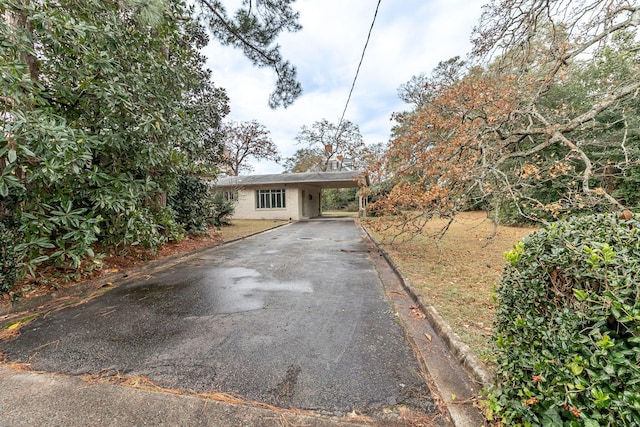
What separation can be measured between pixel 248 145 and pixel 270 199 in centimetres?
854

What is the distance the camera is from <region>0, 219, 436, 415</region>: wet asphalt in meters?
1.97

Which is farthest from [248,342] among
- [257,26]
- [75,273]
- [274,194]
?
[274,194]

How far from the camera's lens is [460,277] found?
4711 millimetres

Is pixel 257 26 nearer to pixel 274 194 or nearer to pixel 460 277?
pixel 460 277

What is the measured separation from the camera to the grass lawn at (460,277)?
279 centimetres

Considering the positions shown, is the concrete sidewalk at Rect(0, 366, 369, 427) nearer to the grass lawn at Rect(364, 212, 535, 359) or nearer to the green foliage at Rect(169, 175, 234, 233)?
the grass lawn at Rect(364, 212, 535, 359)

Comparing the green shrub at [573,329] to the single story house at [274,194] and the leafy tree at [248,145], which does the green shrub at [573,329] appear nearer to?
the single story house at [274,194]

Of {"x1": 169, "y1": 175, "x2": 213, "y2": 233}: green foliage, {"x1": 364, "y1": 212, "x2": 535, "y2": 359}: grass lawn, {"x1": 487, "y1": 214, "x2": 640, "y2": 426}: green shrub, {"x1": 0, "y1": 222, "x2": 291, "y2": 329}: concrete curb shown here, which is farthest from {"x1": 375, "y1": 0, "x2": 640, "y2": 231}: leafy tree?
{"x1": 169, "y1": 175, "x2": 213, "y2": 233}: green foliage

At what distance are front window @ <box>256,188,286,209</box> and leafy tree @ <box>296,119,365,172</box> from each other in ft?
37.4

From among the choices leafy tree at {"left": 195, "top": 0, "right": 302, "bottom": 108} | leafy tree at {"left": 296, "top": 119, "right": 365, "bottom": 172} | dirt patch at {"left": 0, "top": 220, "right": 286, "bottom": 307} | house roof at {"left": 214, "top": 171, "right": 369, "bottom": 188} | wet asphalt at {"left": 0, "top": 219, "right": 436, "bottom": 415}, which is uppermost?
leafy tree at {"left": 296, "top": 119, "right": 365, "bottom": 172}

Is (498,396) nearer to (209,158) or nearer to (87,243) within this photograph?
(87,243)

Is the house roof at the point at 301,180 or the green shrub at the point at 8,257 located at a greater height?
the house roof at the point at 301,180

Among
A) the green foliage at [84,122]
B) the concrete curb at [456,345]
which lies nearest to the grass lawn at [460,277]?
the concrete curb at [456,345]

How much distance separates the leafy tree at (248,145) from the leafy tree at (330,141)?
647 centimetres
